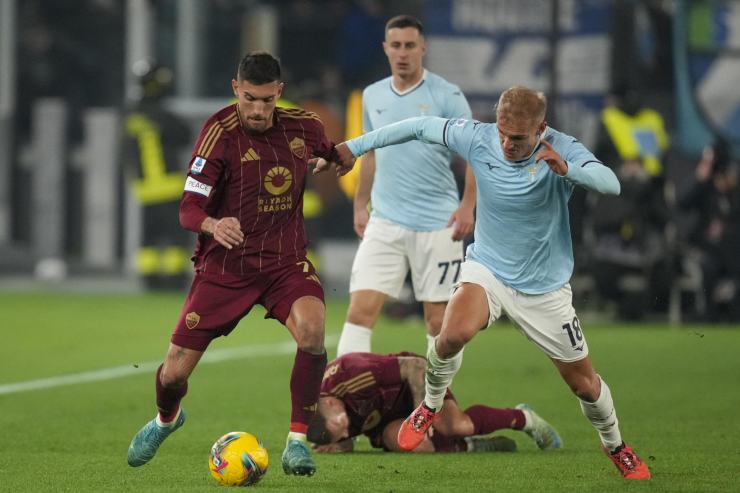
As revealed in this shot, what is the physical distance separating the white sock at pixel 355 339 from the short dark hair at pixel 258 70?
214 cm

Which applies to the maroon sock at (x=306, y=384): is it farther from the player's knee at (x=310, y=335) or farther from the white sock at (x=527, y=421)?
the white sock at (x=527, y=421)

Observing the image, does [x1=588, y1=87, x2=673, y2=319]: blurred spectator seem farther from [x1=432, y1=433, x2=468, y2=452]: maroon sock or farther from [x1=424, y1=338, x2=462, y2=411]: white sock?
[x1=424, y1=338, x2=462, y2=411]: white sock

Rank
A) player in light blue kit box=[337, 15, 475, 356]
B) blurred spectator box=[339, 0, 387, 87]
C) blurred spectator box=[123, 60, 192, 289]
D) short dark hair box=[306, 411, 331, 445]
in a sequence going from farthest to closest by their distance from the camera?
blurred spectator box=[339, 0, 387, 87] → blurred spectator box=[123, 60, 192, 289] → player in light blue kit box=[337, 15, 475, 356] → short dark hair box=[306, 411, 331, 445]

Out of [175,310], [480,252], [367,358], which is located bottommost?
[175,310]

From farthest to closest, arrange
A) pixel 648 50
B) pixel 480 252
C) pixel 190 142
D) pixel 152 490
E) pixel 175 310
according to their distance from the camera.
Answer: pixel 190 142, pixel 648 50, pixel 175 310, pixel 480 252, pixel 152 490

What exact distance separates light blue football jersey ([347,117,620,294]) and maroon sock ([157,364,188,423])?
1.52m

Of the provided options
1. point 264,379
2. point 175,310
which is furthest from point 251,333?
point 264,379

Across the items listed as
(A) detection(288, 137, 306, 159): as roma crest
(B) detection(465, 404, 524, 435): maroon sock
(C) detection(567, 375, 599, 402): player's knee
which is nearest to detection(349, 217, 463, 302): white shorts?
(B) detection(465, 404, 524, 435): maroon sock

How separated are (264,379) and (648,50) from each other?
8552mm

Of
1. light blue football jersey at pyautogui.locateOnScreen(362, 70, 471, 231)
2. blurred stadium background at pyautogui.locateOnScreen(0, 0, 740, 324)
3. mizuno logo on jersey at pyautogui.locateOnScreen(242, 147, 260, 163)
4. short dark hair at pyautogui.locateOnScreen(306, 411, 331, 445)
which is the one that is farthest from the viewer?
blurred stadium background at pyautogui.locateOnScreen(0, 0, 740, 324)

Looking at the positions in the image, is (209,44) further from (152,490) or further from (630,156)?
(152,490)

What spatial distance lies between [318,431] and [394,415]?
0.45 m

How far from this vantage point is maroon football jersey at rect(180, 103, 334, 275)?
23.0 feet

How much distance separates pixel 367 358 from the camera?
8.12 m
